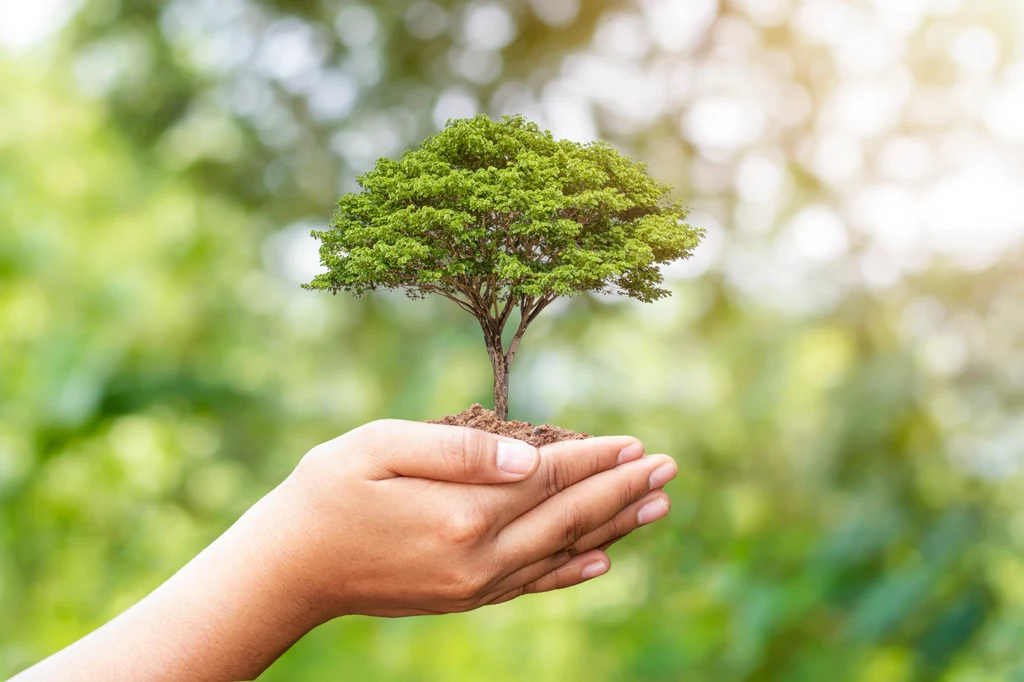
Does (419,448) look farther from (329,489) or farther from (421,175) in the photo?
(421,175)

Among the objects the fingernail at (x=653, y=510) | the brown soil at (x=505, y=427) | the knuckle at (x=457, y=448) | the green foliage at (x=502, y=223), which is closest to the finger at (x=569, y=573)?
the fingernail at (x=653, y=510)

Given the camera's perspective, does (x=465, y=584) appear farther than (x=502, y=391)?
No

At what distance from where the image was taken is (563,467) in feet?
4.74

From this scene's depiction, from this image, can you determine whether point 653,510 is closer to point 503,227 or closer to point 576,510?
point 576,510

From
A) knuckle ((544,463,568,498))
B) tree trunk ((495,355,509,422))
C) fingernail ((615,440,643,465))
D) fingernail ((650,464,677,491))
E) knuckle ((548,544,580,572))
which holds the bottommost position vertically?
knuckle ((548,544,580,572))

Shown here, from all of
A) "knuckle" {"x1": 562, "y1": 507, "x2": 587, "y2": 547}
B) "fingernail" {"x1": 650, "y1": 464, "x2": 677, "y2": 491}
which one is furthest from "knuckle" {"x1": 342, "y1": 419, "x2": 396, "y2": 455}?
"fingernail" {"x1": 650, "y1": 464, "x2": 677, "y2": 491}

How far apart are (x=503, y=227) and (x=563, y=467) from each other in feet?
1.50

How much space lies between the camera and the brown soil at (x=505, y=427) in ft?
5.04

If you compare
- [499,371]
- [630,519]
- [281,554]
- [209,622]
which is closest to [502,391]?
[499,371]

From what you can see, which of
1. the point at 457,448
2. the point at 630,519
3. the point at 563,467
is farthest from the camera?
the point at 630,519

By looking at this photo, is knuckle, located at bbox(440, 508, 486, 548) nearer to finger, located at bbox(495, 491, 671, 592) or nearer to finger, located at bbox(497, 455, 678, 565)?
finger, located at bbox(497, 455, 678, 565)

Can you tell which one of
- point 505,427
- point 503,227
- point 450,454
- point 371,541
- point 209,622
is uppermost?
point 503,227

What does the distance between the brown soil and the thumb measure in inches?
6.1

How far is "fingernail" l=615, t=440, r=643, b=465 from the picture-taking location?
149 cm
